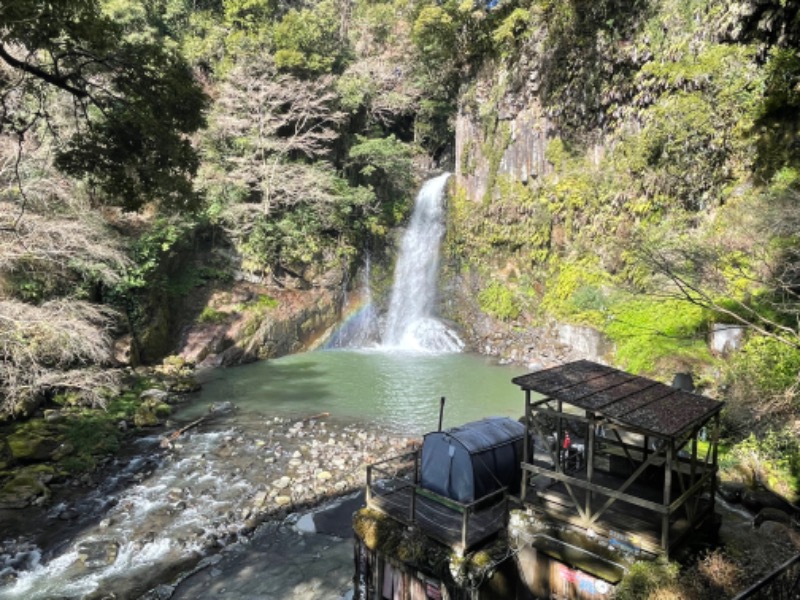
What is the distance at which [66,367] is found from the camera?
1689cm

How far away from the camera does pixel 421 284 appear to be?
97.3 feet

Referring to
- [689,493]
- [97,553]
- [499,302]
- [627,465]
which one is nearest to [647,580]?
[689,493]

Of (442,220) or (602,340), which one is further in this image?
(442,220)

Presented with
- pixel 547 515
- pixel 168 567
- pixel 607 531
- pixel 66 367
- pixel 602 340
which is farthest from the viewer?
pixel 602 340


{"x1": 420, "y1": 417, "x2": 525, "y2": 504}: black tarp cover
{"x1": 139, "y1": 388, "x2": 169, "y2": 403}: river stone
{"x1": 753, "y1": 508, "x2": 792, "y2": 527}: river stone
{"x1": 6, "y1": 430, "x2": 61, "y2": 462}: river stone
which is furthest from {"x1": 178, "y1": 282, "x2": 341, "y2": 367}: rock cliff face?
{"x1": 753, "y1": 508, "x2": 792, "y2": 527}: river stone

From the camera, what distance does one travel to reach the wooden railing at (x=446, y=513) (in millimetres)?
7551

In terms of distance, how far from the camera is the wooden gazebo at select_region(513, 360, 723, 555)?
22.4 ft

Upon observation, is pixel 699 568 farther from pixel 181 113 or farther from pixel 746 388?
pixel 181 113

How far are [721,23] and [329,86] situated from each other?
63.5 ft

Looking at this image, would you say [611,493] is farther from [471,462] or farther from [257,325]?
[257,325]

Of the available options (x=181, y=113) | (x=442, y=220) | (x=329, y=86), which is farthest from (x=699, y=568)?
(x=329, y=86)

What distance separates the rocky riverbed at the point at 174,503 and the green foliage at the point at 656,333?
349 inches

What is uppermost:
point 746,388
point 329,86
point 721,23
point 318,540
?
point 329,86

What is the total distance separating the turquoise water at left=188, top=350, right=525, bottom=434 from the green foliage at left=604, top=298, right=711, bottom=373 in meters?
4.28
